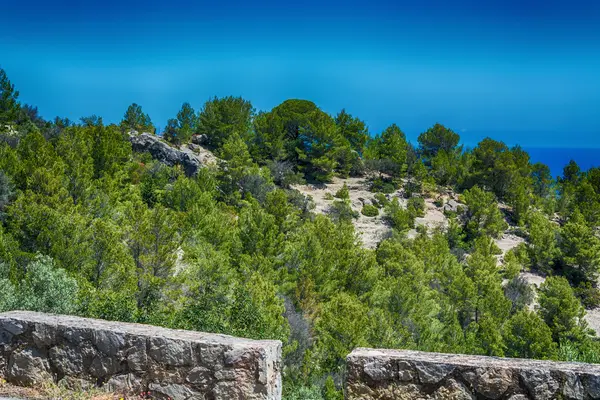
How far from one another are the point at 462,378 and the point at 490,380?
28cm

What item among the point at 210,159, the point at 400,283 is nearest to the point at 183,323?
the point at 400,283

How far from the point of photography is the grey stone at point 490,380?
16.7 feet

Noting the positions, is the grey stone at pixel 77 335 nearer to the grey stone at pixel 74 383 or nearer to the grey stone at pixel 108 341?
the grey stone at pixel 108 341

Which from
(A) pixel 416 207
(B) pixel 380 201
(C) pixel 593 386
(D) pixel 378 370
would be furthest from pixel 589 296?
(D) pixel 378 370

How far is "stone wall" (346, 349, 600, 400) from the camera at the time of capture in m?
4.93

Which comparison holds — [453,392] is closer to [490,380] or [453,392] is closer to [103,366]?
[490,380]

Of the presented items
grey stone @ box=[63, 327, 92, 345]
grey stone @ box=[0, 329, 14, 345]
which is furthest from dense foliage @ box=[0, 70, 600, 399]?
grey stone @ box=[63, 327, 92, 345]

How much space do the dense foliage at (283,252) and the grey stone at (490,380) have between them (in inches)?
432

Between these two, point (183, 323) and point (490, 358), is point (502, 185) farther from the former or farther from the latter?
point (490, 358)

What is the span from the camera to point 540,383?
501 centimetres

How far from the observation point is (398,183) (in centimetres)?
6700

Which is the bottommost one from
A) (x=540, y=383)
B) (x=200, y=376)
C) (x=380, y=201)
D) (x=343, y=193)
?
(x=200, y=376)

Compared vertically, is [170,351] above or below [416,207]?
below

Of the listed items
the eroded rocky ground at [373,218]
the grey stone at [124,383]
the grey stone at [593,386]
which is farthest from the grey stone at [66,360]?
the eroded rocky ground at [373,218]
